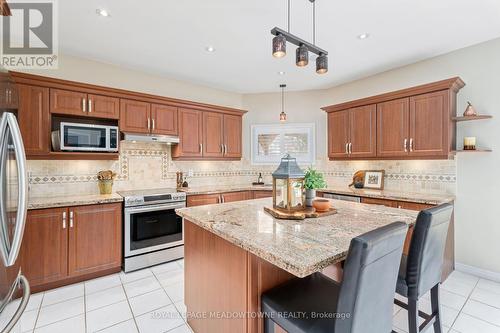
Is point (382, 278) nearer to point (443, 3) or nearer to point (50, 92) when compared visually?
point (443, 3)

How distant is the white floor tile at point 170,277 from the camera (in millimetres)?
2738

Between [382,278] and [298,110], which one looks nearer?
[382,278]

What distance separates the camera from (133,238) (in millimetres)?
2975

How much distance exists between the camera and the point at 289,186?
1.68 metres

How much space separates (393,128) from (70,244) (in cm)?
425

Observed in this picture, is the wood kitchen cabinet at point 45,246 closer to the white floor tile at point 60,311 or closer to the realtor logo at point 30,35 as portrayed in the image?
the white floor tile at point 60,311

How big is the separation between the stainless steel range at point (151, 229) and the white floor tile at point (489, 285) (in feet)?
11.8

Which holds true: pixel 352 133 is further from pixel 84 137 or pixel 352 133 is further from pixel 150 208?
pixel 84 137

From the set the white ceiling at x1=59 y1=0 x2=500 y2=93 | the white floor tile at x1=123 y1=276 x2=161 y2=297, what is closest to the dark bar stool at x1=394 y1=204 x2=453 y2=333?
the white ceiling at x1=59 y1=0 x2=500 y2=93

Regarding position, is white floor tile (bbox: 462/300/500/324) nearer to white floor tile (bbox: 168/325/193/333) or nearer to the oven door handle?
white floor tile (bbox: 168/325/193/333)

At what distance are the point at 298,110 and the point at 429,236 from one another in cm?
356

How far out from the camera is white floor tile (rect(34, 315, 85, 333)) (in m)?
1.94

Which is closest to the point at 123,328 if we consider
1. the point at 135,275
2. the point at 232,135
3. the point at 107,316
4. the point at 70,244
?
the point at 107,316

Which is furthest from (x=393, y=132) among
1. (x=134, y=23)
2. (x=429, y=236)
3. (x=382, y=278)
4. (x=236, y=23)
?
(x=134, y=23)
